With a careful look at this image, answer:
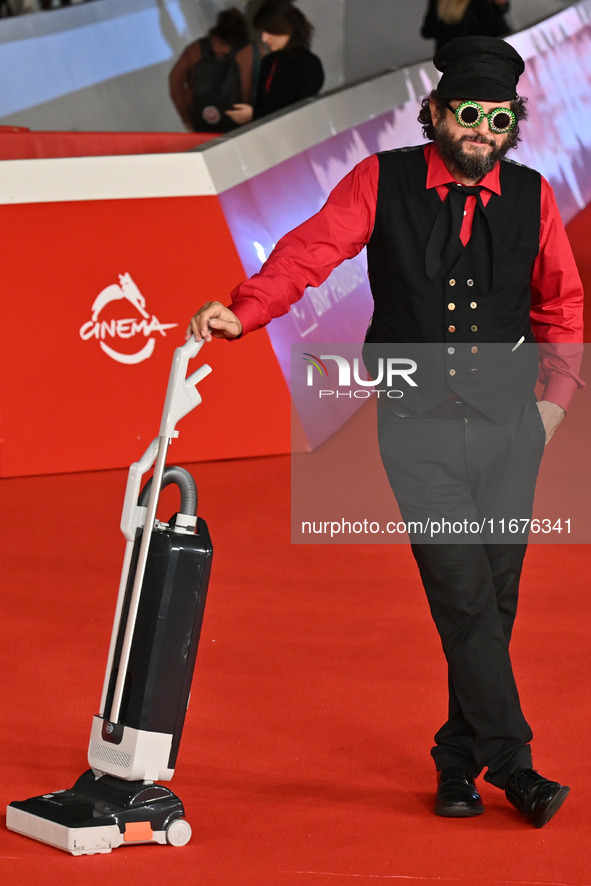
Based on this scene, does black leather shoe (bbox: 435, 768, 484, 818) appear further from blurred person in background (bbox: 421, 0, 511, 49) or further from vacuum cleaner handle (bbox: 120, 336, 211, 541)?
blurred person in background (bbox: 421, 0, 511, 49)

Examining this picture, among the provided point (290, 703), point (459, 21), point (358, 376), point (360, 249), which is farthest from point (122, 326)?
point (459, 21)

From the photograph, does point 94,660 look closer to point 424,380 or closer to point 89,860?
point 89,860

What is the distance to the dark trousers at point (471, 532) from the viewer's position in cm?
267

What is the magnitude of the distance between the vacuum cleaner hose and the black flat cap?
3.05 ft

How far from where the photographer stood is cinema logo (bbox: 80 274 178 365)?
17.8 ft

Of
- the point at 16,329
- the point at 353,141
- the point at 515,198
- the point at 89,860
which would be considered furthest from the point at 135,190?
the point at 89,860

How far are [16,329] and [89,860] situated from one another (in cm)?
321

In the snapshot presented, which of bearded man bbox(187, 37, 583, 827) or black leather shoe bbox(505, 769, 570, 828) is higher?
bearded man bbox(187, 37, 583, 827)

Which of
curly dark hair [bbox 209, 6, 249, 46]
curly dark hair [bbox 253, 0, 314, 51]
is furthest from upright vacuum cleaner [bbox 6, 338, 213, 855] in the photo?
curly dark hair [bbox 209, 6, 249, 46]

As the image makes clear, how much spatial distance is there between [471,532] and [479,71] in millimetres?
928

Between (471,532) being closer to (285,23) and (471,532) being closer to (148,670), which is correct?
(148,670)

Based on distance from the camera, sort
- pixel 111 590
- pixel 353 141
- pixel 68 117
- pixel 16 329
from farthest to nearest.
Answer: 1. pixel 68 117
2. pixel 353 141
3. pixel 16 329
4. pixel 111 590

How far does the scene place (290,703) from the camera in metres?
3.34

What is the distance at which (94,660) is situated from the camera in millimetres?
3645
